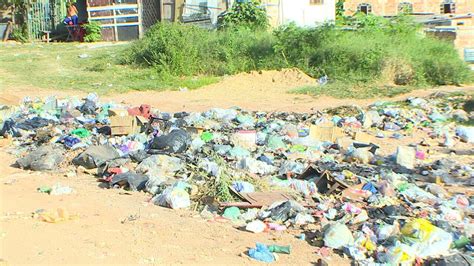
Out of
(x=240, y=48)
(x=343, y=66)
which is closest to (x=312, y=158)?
(x=343, y=66)

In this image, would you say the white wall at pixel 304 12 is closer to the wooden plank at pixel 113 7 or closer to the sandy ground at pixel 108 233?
the wooden plank at pixel 113 7

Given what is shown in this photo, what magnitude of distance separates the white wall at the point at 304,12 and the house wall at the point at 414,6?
353 inches

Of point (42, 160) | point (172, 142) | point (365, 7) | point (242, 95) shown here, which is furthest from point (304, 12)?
point (42, 160)

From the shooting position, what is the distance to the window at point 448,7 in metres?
29.1

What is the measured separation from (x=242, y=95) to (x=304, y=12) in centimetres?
812

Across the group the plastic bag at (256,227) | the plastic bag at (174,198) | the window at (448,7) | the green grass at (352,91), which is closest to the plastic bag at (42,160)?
the plastic bag at (174,198)

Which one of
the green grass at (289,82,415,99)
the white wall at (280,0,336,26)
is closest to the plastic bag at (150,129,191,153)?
the green grass at (289,82,415,99)

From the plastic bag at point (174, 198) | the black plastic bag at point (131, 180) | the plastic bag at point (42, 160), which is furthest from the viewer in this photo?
the plastic bag at point (42, 160)

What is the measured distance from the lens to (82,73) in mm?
14648

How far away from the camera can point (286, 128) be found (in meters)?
8.73

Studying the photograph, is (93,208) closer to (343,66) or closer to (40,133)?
(40,133)

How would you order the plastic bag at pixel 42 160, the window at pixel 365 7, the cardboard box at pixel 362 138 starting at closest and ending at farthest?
the plastic bag at pixel 42 160 < the cardboard box at pixel 362 138 < the window at pixel 365 7

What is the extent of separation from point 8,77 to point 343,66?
283 inches

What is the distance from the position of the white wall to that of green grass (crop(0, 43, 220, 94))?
5.08 m
